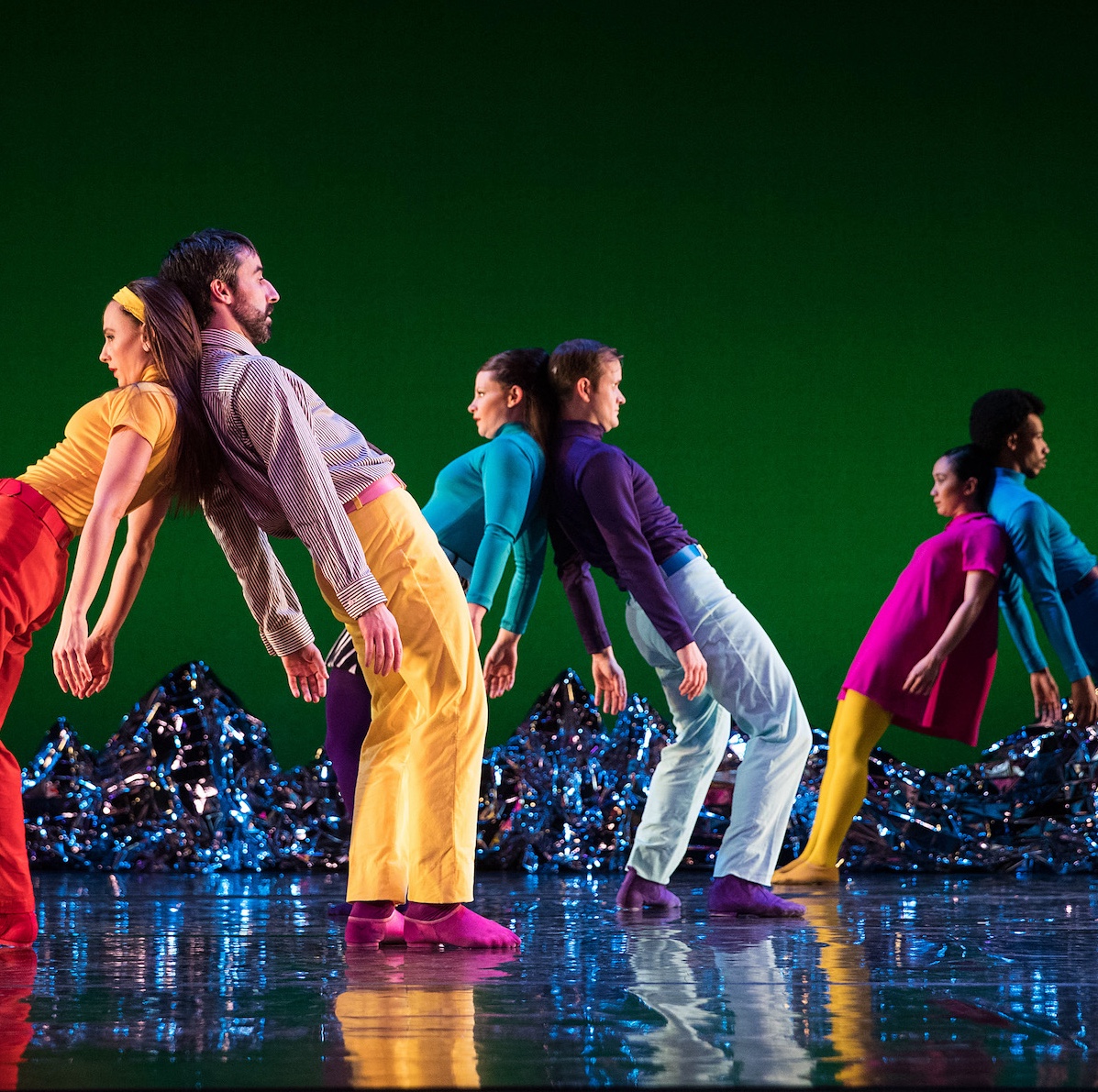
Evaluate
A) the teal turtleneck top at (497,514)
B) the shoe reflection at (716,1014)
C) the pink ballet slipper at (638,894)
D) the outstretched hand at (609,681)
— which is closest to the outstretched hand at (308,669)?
the teal turtleneck top at (497,514)

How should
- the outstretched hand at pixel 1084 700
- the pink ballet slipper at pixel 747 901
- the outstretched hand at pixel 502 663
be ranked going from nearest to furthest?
the pink ballet slipper at pixel 747 901 < the outstretched hand at pixel 502 663 < the outstretched hand at pixel 1084 700

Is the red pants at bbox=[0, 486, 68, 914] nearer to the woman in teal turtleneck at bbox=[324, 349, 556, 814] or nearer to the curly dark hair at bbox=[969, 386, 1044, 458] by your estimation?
the woman in teal turtleneck at bbox=[324, 349, 556, 814]

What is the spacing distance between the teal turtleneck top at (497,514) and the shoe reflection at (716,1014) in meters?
0.87

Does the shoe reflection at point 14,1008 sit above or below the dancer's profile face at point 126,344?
below

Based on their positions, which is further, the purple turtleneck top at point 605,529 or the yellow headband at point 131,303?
the purple turtleneck top at point 605,529

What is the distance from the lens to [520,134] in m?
6.02

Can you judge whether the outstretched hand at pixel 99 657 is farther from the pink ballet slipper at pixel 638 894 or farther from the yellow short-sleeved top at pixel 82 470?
the pink ballet slipper at pixel 638 894

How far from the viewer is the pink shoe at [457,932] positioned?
→ 237cm

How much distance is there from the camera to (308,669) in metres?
2.60

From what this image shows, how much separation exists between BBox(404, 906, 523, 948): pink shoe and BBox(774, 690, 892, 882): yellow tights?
2.04 m

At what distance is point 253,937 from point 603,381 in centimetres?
144

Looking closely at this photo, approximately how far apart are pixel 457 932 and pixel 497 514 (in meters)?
1.02

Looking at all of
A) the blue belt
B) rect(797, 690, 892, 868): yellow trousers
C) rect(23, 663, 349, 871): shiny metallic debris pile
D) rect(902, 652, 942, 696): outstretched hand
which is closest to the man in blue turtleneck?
rect(902, 652, 942, 696): outstretched hand

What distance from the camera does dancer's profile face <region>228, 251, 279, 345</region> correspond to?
250 cm
